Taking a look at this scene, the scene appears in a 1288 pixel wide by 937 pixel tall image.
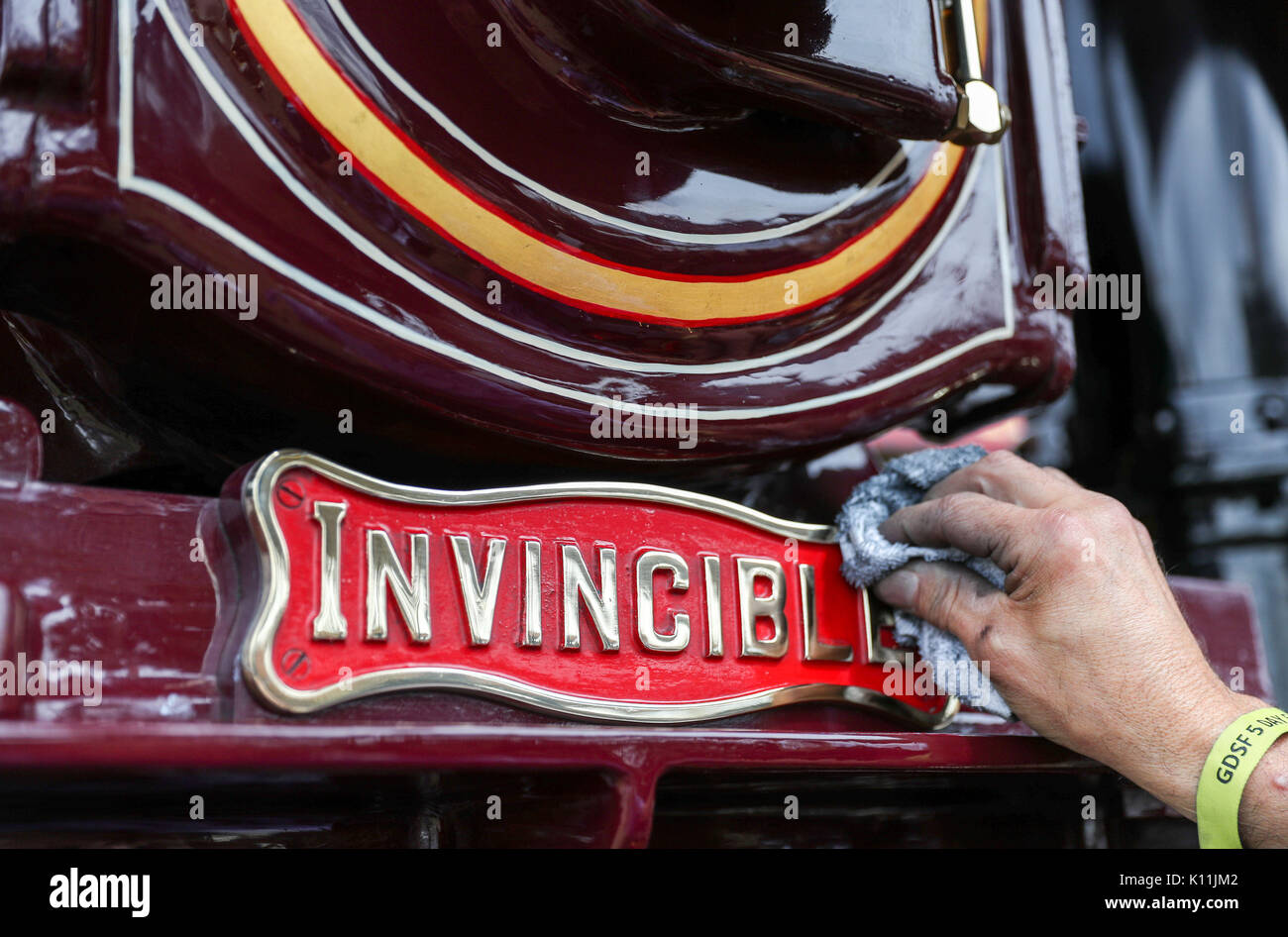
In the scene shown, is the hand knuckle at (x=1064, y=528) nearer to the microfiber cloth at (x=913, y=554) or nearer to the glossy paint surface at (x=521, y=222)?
the microfiber cloth at (x=913, y=554)

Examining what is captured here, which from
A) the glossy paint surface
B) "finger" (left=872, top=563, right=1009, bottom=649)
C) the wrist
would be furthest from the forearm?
the glossy paint surface

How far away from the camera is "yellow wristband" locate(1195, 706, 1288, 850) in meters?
0.74

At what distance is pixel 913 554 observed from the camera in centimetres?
83

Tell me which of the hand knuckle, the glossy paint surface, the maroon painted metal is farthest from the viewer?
the hand knuckle

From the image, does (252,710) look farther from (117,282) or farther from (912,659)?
(912,659)

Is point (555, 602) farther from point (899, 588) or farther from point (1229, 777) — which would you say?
point (1229, 777)

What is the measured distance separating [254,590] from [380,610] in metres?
0.06

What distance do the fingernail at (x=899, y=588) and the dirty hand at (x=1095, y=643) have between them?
0.05 ft

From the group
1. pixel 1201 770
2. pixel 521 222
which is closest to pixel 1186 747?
pixel 1201 770

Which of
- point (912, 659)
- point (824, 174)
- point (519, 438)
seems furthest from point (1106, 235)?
point (519, 438)

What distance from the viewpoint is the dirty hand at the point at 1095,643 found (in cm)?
76

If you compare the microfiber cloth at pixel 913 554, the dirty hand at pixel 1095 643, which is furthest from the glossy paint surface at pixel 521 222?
the dirty hand at pixel 1095 643

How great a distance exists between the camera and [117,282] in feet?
2.20

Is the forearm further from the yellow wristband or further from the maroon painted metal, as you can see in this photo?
the maroon painted metal
